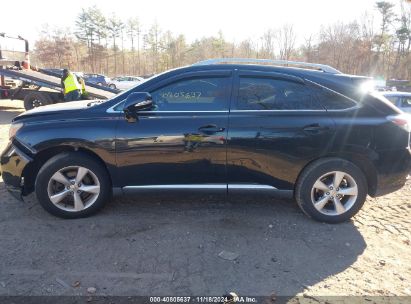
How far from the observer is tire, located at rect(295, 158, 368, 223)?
3.89 metres

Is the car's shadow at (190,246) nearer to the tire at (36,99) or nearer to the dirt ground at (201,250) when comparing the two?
the dirt ground at (201,250)

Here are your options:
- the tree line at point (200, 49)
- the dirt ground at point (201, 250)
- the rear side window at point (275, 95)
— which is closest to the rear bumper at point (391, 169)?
the dirt ground at point (201, 250)

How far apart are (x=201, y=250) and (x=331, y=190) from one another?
1.66 m

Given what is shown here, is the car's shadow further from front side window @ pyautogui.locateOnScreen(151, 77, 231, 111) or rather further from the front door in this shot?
front side window @ pyautogui.locateOnScreen(151, 77, 231, 111)

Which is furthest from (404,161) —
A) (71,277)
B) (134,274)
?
(71,277)

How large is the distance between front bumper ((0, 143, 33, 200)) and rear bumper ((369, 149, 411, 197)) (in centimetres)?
393

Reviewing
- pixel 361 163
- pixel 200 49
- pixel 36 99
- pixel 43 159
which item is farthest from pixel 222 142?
pixel 200 49

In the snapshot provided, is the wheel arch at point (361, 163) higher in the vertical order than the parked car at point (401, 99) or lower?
lower

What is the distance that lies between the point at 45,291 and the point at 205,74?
2.61 m

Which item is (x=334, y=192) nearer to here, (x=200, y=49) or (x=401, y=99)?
(x=401, y=99)

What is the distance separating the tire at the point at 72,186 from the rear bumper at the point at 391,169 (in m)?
3.08

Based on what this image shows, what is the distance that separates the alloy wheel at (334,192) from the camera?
392 centimetres

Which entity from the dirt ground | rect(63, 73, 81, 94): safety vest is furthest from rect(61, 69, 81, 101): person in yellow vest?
the dirt ground

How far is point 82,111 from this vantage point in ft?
12.7
